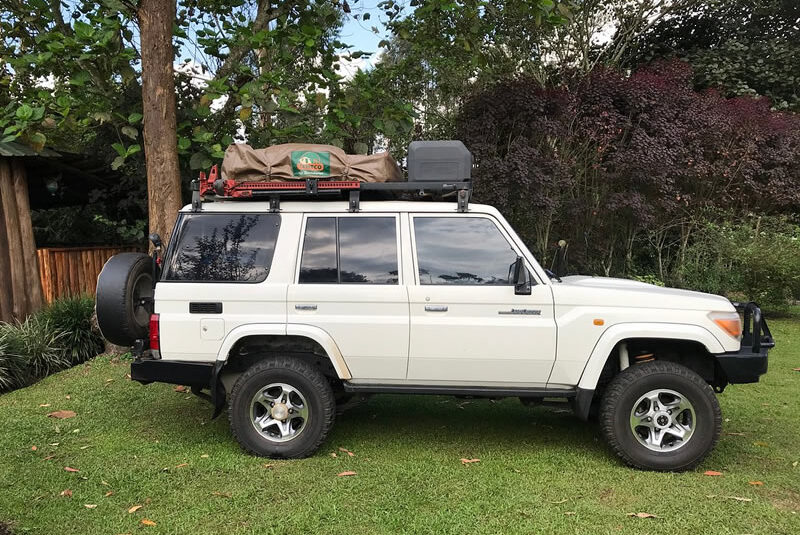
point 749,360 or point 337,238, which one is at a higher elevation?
point 337,238

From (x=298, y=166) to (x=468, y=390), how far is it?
6.81 feet

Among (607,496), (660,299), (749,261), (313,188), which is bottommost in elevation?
(607,496)

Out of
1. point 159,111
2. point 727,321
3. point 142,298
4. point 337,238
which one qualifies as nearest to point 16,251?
point 159,111

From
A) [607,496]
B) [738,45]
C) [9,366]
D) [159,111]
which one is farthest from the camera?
[738,45]

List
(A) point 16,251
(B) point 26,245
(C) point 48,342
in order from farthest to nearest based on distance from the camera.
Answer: (B) point 26,245 → (A) point 16,251 → (C) point 48,342

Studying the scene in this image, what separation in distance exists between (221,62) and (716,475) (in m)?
9.58

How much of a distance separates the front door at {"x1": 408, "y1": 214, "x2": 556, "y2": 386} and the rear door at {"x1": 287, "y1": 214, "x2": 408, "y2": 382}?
14cm

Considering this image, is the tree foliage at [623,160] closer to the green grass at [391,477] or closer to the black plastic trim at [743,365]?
the green grass at [391,477]

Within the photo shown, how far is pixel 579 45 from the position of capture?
45.0 feet

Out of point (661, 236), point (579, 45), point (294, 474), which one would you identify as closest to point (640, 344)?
point (294, 474)

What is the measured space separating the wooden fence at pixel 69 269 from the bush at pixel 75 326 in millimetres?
793

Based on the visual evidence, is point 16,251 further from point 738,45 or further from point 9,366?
point 738,45

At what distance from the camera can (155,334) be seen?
14.4ft

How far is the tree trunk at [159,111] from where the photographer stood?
6.96 meters
